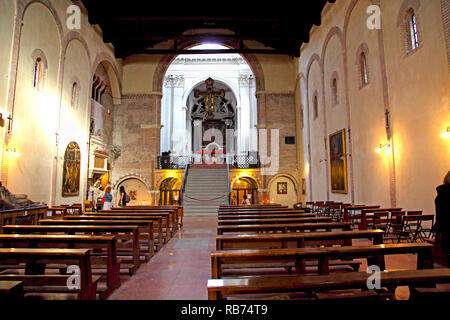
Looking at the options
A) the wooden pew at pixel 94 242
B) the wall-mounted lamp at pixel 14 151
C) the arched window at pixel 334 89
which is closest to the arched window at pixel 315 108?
the arched window at pixel 334 89

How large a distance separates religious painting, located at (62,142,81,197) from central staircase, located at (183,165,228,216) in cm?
513

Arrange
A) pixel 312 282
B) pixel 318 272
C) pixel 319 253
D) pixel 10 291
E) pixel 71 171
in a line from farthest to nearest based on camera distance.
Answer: pixel 71 171 → pixel 318 272 → pixel 319 253 → pixel 312 282 → pixel 10 291

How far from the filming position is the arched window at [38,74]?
10.2 metres

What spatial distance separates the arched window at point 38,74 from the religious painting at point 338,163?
11791 millimetres

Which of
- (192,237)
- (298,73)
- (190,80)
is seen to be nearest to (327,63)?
(298,73)

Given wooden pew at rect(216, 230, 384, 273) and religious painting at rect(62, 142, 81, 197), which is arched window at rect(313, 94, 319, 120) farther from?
wooden pew at rect(216, 230, 384, 273)

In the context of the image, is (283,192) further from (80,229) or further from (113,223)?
(80,229)

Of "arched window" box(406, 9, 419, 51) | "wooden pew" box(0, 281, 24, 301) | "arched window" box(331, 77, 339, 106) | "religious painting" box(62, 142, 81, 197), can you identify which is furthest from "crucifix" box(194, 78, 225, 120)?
"wooden pew" box(0, 281, 24, 301)

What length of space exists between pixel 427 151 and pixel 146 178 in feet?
51.0

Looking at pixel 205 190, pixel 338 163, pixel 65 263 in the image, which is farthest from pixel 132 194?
pixel 65 263

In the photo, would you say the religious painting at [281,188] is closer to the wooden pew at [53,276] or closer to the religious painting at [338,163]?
the religious painting at [338,163]

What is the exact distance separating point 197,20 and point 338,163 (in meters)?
10.1

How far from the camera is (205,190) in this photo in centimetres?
1623
